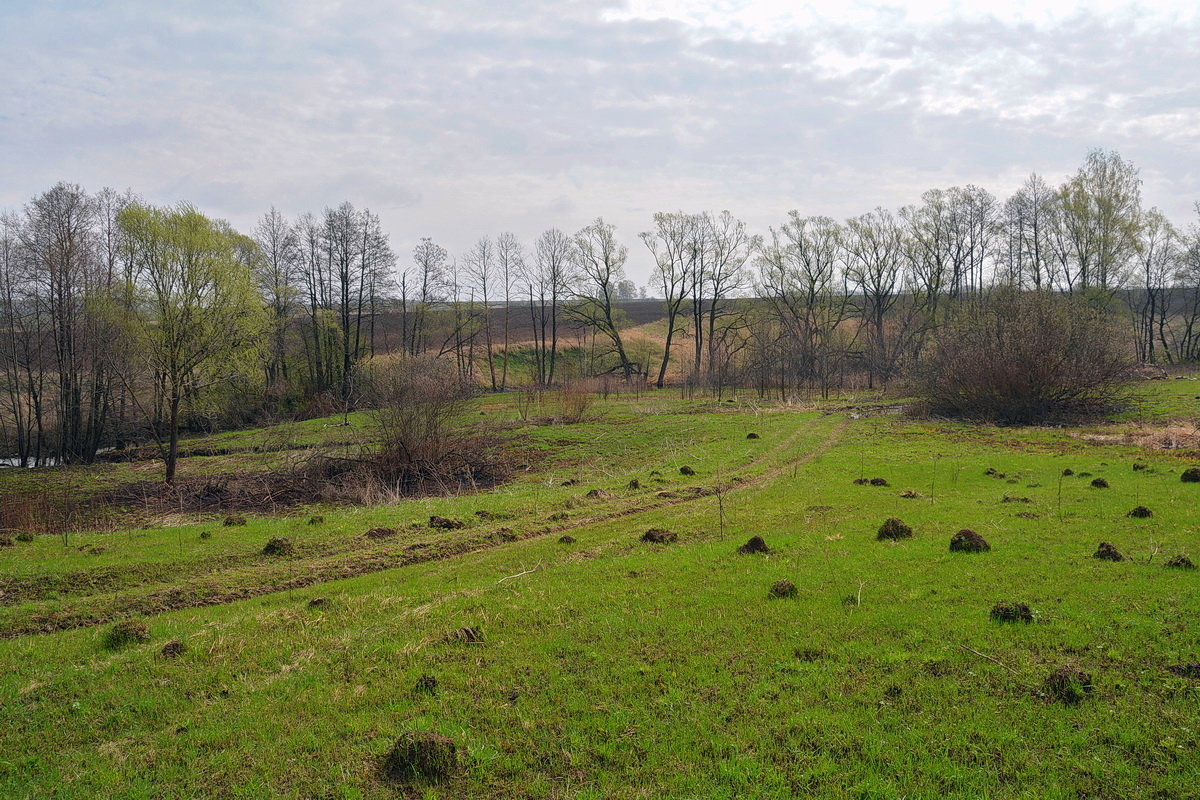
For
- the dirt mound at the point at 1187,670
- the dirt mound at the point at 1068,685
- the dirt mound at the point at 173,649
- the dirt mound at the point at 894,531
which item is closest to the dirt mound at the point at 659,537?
the dirt mound at the point at 894,531

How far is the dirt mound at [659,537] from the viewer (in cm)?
1166

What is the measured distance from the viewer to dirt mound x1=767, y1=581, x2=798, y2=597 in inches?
329

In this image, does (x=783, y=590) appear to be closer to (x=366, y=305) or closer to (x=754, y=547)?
(x=754, y=547)

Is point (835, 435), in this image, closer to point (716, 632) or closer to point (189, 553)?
point (716, 632)

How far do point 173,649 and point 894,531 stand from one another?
1048 cm

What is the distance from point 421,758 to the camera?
200 inches

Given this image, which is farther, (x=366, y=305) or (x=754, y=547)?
(x=366, y=305)

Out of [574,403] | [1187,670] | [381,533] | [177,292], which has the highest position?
[177,292]

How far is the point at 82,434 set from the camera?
36406mm

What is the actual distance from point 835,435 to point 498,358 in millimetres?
51019

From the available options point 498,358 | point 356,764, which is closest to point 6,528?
point 356,764

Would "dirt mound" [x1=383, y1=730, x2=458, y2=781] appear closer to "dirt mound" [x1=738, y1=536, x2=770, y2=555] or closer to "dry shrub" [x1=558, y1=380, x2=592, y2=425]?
"dirt mound" [x1=738, y1=536, x2=770, y2=555]

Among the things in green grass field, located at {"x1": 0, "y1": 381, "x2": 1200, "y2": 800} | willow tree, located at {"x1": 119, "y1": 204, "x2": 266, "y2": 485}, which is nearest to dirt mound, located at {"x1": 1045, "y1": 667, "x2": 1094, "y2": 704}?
green grass field, located at {"x1": 0, "y1": 381, "x2": 1200, "y2": 800}

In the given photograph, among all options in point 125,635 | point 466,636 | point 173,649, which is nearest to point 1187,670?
point 466,636
